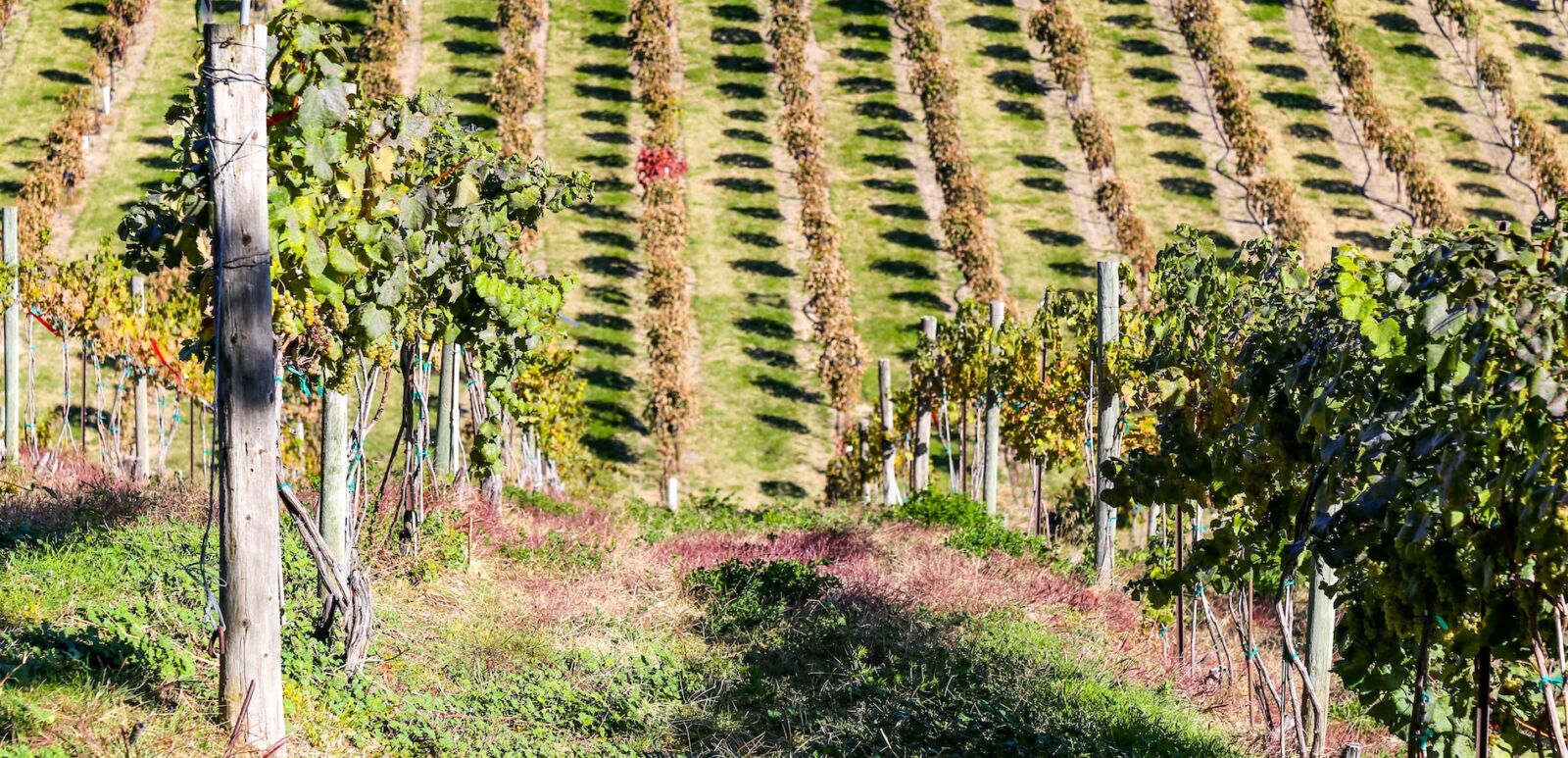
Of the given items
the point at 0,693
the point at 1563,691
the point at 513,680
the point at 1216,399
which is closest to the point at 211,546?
the point at 513,680

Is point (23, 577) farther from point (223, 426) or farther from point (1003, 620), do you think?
point (1003, 620)

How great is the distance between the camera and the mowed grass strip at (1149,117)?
96.7 feet

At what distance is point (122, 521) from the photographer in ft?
26.3

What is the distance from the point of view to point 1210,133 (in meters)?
32.6

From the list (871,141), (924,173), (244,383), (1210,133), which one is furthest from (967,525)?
(1210,133)

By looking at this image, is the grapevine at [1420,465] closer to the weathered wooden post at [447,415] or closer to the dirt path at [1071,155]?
the weathered wooden post at [447,415]

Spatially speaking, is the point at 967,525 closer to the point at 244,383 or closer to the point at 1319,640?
the point at 1319,640

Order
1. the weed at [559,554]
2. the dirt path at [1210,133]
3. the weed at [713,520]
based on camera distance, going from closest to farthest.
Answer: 1. the weed at [559,554]
2. the weed at [713,520]
3. the dirt path at [1210,133]

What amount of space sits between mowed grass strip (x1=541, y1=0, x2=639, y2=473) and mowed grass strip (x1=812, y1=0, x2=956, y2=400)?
420 cm

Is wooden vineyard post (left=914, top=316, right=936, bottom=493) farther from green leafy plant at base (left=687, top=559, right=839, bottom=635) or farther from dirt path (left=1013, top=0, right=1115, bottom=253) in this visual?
dirt path (left=1013, top=0, right=1115, bottom=253)

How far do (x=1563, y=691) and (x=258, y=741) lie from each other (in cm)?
439

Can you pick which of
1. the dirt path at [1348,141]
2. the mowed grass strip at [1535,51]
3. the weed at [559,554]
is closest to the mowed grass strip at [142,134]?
the weed at [559,554]

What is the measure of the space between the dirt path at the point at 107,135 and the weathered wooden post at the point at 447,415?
15.4 meters

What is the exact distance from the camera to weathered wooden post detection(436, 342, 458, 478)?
33.1 ft
